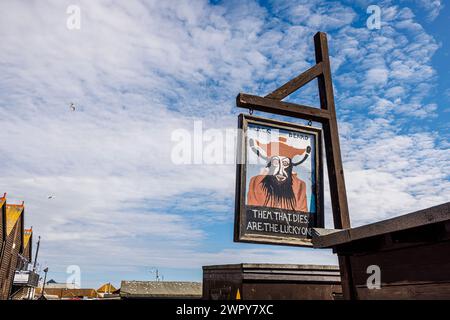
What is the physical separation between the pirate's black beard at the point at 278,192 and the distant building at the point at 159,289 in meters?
30.4

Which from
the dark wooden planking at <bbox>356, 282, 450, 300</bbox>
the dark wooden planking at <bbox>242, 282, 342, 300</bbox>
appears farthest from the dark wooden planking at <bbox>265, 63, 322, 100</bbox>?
the dark wooden planking at <bbox>242, 282, 342, 300</bbox>

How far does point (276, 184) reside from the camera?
162 inches

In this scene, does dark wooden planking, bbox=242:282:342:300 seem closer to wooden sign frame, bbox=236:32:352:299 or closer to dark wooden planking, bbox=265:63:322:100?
wooden sign frame, bbox=236:32:352:299

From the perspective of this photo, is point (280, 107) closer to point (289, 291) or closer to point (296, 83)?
Result: point (296, 83)

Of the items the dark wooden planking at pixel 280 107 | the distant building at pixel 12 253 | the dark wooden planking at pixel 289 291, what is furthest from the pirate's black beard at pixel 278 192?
the distant building at pixel 12 253

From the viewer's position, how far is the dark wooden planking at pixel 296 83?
4.53m

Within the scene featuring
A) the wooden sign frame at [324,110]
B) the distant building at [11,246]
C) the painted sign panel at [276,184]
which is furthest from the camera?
the distant building at [11,246]

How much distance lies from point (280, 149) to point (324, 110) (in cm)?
100

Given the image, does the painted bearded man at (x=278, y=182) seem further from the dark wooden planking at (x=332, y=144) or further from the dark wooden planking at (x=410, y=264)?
the dark wooden planking at (x=410, y=264)

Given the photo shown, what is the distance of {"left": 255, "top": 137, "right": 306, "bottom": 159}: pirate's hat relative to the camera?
4154 mm

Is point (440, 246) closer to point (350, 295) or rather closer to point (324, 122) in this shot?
point (350, 295)

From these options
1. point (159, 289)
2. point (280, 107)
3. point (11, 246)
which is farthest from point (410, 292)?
point (11, 246)
